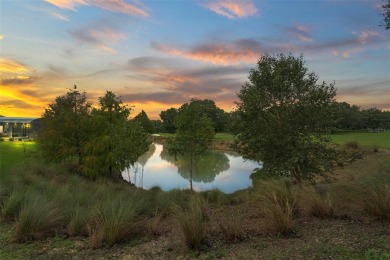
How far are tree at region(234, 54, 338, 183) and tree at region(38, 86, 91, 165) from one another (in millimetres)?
15013

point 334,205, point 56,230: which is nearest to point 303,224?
point 334,205

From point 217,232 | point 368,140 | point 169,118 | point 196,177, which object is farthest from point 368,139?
point 169,118

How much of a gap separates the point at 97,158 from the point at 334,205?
18.0 metres

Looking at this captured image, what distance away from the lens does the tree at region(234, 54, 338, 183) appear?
40.3 feet

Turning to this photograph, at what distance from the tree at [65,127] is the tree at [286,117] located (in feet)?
49.3

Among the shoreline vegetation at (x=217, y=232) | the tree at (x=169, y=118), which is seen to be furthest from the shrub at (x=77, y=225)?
the tree at (x=169, y=118)

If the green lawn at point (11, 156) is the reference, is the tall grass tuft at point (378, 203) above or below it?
above

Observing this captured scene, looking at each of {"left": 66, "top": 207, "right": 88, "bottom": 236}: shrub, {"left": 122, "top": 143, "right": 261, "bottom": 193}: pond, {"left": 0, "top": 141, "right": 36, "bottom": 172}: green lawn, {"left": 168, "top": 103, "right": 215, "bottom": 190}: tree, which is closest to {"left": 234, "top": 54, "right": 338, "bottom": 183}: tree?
{"left": 66, "top": 207, "right": 88, "bottom": 236}: shrub

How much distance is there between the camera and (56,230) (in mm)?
7871

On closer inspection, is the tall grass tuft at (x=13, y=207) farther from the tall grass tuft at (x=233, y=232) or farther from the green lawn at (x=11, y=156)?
the green lawn at (x=11, y=156)

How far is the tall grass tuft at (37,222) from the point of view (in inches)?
293

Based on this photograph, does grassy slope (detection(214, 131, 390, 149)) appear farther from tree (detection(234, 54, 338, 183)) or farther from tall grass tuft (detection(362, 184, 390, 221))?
tall grass tuft (detection(362, 184, 390, 221))

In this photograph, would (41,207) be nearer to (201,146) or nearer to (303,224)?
(303,224)

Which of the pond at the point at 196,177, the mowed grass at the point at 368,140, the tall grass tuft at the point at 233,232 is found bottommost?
the pond at the point at 196,177
